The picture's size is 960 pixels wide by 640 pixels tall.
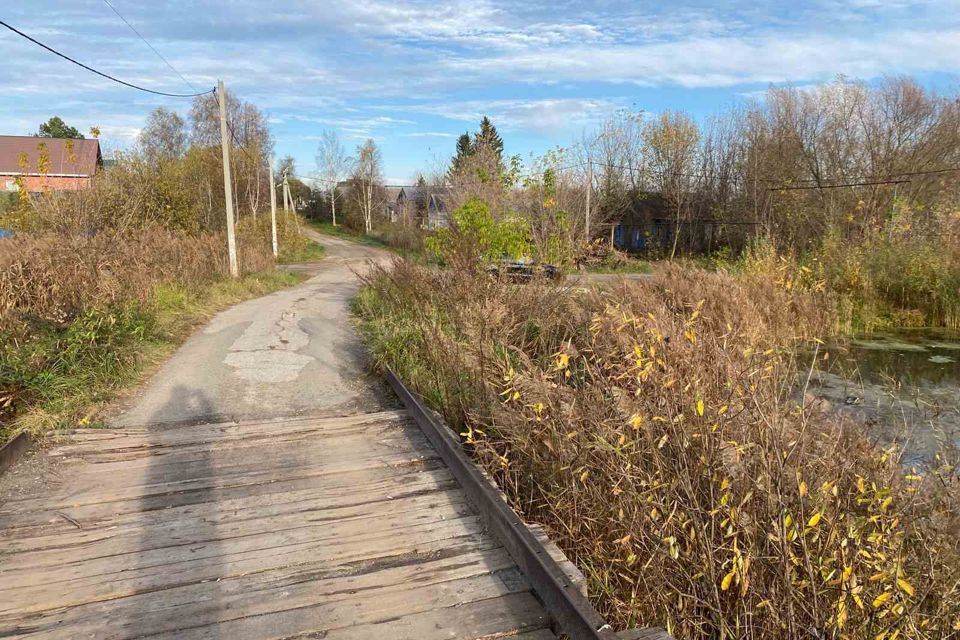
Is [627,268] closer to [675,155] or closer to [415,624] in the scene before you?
[675,155]

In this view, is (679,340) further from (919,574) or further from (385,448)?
(385,448)

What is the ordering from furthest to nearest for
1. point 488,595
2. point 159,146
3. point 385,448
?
point 159,146 → point 385,448 → point 488,595

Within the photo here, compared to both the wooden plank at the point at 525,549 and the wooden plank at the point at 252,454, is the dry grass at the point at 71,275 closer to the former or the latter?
the wooden plank at the point at 252,454

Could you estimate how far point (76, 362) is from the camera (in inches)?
239

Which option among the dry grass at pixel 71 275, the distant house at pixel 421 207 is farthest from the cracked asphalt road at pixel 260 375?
the distant house at pixel 421 207

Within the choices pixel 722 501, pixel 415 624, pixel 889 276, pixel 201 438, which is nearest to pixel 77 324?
pixel 201 438

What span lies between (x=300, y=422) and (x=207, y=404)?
1198 millimetres

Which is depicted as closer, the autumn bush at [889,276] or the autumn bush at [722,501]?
the autumn bush at [722,501]

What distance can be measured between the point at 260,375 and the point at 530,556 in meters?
4.94

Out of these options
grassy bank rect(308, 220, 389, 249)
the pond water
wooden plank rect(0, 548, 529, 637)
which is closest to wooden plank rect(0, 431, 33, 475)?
wooden plank rect(0, 548, 529, 637)

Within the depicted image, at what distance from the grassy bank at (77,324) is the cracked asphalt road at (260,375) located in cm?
32

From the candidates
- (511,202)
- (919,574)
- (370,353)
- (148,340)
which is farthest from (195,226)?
(919,574)

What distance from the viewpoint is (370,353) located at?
766 cm

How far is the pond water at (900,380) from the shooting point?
6.37 meters
